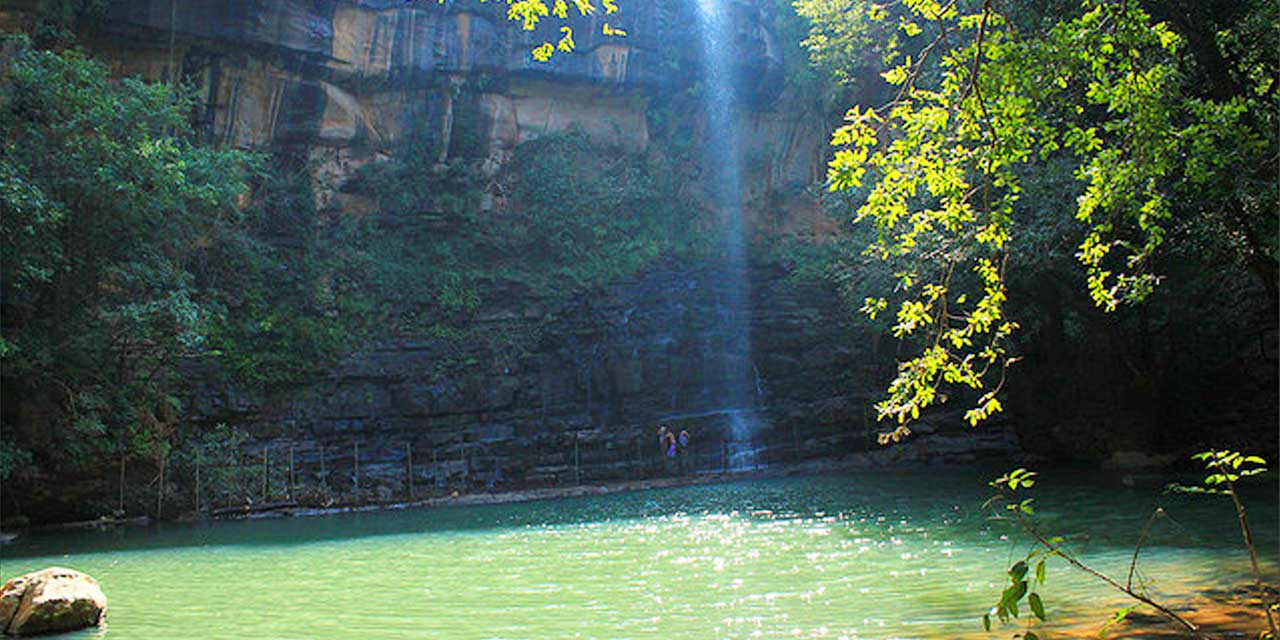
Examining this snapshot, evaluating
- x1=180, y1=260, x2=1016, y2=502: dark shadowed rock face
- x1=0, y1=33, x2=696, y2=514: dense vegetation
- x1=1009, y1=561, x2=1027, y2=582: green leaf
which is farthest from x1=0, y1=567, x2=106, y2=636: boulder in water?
x1=180, y1=260, x2=1016, y2=502: dark shadowed rock face

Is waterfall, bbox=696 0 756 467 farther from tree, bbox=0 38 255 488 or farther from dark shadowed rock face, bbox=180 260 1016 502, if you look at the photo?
tree, bbox=0 38 255 488

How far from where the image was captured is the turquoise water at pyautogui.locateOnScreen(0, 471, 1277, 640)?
7.33 meters

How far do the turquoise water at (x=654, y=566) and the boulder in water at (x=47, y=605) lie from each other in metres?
0.22

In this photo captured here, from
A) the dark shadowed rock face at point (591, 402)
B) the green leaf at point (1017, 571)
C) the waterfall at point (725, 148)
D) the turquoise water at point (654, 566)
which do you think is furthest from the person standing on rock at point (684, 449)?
the green leaf at point (1017, 571)

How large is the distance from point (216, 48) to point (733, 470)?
17157 millimetres

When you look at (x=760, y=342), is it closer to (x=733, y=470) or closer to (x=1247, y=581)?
(x=733, y=470)

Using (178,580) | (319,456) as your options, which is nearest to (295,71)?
(319,456)

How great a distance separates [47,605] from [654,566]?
5394 millimetres

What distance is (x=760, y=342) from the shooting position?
29.0 metres

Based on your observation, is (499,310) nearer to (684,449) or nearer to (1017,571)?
(684,449)

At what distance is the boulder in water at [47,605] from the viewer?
7730 millimetres

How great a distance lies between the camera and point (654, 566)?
1012cm

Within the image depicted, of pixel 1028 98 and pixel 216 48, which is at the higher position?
pixel 216 48

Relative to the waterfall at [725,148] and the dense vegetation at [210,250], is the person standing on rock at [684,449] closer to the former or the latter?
the dense vegetation at [210,250]
